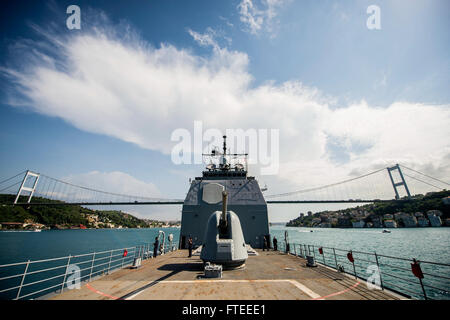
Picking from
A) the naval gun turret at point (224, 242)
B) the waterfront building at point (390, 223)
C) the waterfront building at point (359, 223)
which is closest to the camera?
the naval gun turret at point (224, 242)

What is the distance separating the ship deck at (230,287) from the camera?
15.2ft

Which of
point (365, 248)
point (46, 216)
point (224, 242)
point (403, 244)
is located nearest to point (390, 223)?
point (403, 244)

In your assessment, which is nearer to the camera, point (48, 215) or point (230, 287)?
point (230, 287)

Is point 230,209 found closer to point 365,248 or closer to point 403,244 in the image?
point 365,248

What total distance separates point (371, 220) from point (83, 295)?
121481 millimetres

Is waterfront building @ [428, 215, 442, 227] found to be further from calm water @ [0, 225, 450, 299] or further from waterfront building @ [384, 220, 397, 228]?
calm water @ [0, 225, 450, 299]

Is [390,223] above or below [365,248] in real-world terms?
above

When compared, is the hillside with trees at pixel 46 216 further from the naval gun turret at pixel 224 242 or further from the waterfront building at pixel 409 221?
the waterfront building at pixel 409 221

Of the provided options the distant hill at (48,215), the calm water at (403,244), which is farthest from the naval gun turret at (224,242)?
the distant hill at (48,215)

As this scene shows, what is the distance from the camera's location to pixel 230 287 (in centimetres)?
532

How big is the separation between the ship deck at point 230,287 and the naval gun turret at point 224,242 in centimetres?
51

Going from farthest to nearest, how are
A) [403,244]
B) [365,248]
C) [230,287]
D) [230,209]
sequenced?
[403,244]
[365,248]
[230,209]
[230,287]

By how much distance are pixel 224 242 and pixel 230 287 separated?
6.54 ft
